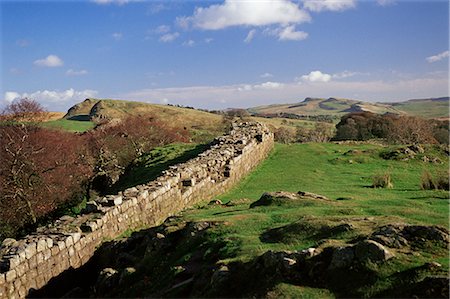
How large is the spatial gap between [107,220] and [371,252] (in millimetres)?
9437

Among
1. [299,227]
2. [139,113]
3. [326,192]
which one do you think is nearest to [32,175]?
[326,192]

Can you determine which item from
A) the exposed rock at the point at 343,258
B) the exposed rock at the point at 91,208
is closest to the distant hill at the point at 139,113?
the exposed rock at the point at 91,208

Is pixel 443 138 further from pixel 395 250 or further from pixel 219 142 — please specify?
pixel 395 250

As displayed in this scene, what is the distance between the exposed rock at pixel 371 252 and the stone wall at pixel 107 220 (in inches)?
321

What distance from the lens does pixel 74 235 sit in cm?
1283

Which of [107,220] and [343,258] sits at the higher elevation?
[343,258]

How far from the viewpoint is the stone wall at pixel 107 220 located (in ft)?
36.7

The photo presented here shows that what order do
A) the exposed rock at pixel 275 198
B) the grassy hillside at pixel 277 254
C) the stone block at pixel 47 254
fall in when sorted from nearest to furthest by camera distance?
the grassy hillside at pixel 277 254, the stone block at pixel 47 254, the exposed rock at pixel 275 198

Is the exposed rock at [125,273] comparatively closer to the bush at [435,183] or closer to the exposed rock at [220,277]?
the exposed rock at [220,277]

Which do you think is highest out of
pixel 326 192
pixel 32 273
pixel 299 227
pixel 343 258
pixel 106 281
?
pixel 343 258

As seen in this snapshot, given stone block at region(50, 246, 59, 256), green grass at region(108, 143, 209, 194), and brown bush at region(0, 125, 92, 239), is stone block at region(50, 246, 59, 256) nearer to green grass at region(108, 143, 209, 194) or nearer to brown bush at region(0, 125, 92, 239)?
green grass at region(108, 143, 209, 194)

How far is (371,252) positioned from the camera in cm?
743

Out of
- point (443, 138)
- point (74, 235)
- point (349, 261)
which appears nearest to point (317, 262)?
point (349, 261)

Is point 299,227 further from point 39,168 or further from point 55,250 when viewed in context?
point 39,168
